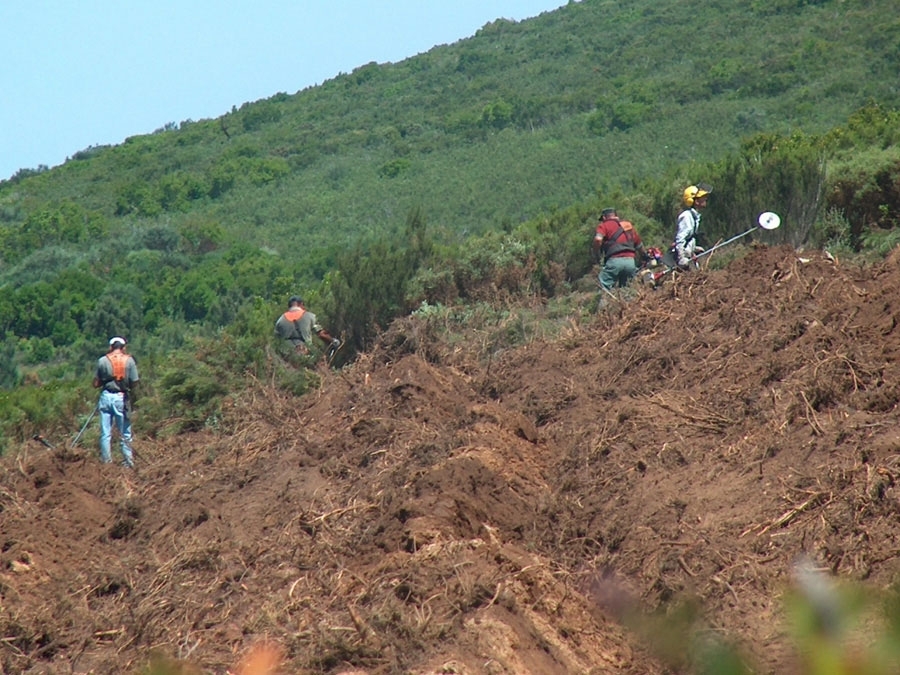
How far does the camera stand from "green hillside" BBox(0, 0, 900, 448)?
17.1m

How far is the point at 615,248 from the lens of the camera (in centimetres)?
1356

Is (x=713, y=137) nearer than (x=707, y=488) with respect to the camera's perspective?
No

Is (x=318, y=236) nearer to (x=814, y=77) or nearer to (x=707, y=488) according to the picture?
(x=814, y=77)

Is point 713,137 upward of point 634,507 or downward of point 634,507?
downward

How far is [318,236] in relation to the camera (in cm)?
4231

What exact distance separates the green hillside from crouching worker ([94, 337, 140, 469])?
2.08 meters

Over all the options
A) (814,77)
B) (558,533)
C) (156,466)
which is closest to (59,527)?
(156,466)

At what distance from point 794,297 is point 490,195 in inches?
1221

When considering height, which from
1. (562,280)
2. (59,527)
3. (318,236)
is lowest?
(318,236)

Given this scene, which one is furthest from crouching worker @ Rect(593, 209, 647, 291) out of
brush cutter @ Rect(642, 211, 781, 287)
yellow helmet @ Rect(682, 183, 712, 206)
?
yellow helmet @ Rect(682, 183, 712, 206)

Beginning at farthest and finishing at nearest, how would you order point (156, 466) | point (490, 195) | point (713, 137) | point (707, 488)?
point (490, 195)
point (713, 137)
point (156, 466)
point (707, 488)

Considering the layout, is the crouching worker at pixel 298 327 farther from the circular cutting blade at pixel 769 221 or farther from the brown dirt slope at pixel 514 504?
the circular cutting blade at pixel 769 221

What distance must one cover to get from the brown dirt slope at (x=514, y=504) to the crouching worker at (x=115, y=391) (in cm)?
35

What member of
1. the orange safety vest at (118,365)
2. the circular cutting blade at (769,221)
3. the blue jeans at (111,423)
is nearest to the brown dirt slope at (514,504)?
the blue jeans at (111,423)
